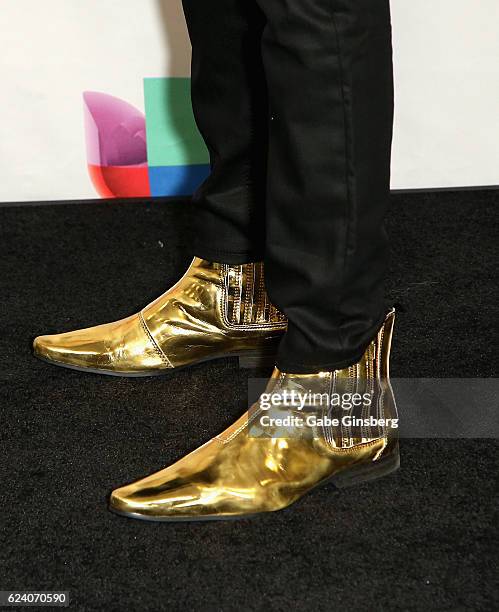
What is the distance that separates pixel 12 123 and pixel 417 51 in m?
0.73

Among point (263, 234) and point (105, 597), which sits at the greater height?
point (263, 234)

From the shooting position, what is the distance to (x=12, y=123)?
1.58 meters

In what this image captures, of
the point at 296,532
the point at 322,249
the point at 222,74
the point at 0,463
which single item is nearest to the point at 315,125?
the point at 322,249

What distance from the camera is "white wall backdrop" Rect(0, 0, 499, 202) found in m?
1.51

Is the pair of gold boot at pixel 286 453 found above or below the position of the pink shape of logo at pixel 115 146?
below

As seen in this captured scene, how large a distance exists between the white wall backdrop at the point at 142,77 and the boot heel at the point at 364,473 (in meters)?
0.84

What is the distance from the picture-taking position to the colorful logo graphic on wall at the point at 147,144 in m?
1.57

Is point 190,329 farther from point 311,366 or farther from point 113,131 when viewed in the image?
point 113,131

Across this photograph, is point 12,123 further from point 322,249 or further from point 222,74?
point 322,249

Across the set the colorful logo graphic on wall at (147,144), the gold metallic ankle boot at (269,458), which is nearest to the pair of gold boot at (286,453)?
the gold metallic ankle boot at (269,458)

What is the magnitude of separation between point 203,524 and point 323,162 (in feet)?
1.21

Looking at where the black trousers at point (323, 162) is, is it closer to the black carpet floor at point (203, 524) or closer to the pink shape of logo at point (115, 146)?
the black carpet floor at point (203, 524)

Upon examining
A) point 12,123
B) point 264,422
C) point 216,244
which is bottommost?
point 264,422

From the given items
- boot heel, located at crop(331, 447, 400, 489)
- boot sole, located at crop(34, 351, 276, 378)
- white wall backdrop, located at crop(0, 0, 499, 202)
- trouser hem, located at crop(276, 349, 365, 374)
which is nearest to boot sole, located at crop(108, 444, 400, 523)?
boot heel, located at crop(331, 447, 400, 489)
